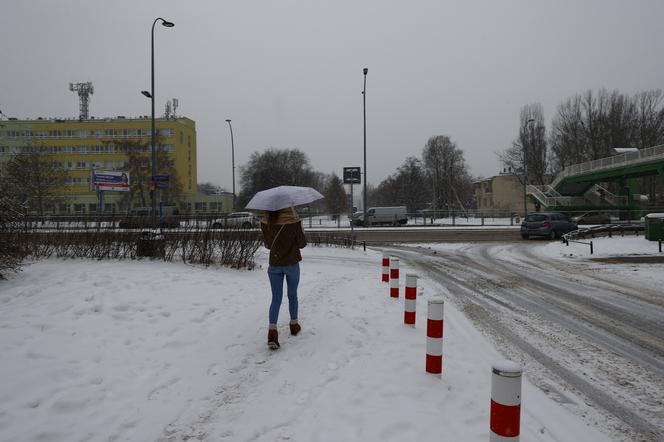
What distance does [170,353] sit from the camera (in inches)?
192

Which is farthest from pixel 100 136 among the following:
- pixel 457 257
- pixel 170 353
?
pixel 170 353

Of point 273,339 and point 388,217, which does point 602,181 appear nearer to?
point 388,217

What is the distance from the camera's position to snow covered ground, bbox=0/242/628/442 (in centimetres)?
329

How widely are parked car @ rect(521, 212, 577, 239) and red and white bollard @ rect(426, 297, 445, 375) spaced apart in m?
20.9

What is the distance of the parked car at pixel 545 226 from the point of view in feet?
73.6

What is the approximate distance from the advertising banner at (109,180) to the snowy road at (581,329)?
1259 inches

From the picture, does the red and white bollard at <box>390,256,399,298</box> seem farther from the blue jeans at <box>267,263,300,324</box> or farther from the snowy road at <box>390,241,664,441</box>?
the blue jeans at <box>267,263,300,324</box>

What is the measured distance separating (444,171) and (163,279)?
7240cm

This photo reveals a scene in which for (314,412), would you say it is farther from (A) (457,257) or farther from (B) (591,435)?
(A) (457,257)

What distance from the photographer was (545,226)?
22422 millimetres

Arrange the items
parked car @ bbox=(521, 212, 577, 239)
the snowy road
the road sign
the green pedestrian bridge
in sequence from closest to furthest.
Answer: the snowy road → the road sign → parked car @ bbox=(521, 212, 577, 239) → the green pedestrian bridge

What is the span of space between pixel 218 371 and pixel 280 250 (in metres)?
1.56

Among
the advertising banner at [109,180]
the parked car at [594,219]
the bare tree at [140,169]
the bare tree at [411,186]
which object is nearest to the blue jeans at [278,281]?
the advertising banner at [109,180]

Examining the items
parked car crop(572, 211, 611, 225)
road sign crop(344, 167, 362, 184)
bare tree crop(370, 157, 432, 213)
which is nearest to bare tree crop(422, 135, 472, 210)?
bare tree crop(370, 157, 432, 213)
